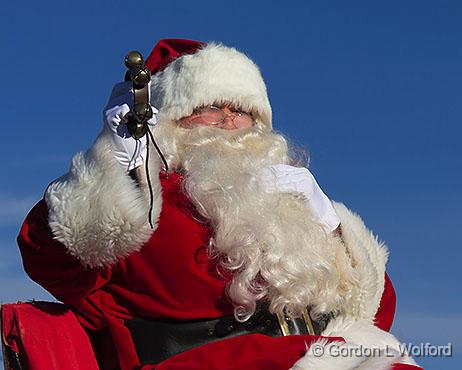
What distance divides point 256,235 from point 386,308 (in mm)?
672

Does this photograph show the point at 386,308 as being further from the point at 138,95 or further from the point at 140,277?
the point at 138,95

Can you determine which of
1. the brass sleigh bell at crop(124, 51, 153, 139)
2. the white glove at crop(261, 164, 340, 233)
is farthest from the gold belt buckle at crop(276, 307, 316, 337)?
the brass sleigh bell at crop(124, 51, 153, 139)

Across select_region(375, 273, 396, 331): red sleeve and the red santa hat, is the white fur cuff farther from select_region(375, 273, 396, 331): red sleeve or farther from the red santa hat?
select_region(375, 273, 396, 331): red sleeve

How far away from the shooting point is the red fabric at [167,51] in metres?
4.19

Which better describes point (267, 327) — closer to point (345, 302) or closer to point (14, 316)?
point (345, 302)

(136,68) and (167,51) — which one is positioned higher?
(167,51)

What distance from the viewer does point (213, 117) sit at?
394 cm

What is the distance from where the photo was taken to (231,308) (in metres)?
3.37

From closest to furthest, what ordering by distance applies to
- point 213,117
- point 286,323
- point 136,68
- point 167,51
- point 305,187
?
point 136,68 → point 286,323 → point 305,187 → point 213,117 → point 167,51

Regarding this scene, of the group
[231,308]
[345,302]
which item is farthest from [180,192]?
[345,302]

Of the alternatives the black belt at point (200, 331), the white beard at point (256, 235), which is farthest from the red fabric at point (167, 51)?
the black belt at point (200, 331)

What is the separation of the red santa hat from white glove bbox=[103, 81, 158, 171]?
53 centimetres

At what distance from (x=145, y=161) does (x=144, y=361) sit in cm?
65

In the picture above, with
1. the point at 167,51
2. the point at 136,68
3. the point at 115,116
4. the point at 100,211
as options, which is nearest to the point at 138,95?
the point at 136,68
